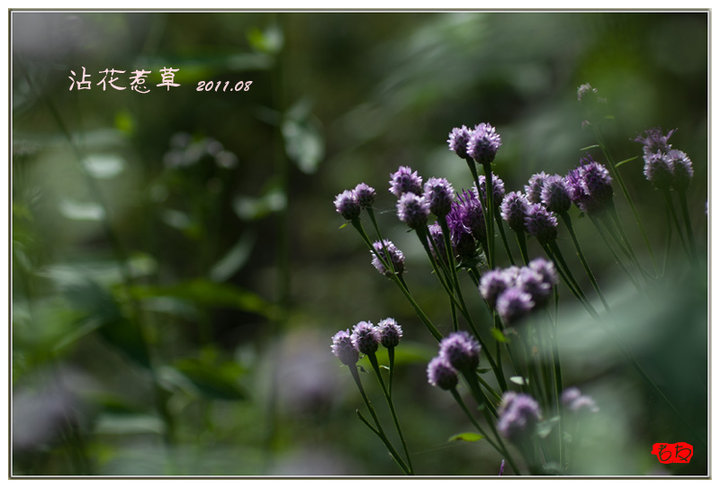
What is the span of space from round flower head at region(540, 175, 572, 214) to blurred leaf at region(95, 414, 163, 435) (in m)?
0.88

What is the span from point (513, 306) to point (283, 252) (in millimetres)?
918

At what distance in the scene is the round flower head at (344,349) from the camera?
59 cm

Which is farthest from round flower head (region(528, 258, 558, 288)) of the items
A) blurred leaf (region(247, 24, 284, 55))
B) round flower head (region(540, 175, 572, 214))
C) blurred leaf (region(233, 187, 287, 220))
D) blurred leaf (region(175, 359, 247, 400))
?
blurred leaf (region(247, 24, 284, 55))

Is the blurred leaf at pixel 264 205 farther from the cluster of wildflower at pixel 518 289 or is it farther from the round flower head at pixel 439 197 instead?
the cluster of wildflower at pixel 518 289

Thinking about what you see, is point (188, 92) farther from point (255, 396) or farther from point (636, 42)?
point (636, 42)

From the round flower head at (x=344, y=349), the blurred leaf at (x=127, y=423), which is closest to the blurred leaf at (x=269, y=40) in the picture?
the blurred leaf at (x=127, y=423)

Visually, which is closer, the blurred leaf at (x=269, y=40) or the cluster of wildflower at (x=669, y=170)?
the cluster of wildflower at (x=669, y=170)

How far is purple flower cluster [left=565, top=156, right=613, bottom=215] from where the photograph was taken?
57 cm

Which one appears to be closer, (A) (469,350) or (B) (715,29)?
(A) (469,350)

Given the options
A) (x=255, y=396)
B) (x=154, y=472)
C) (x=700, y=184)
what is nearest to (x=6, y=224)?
(x=154, y=472)

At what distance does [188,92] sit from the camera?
2.45 m

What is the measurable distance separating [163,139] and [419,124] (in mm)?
975

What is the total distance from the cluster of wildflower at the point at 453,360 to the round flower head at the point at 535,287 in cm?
6
